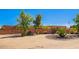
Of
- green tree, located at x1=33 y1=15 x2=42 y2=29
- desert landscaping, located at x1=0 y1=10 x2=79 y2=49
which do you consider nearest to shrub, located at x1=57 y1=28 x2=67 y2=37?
desert landscaping, located at x1=0 y1=10 x2=79 y2=49

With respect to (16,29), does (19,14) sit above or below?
above

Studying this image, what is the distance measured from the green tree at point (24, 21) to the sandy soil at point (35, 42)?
9 centimetres

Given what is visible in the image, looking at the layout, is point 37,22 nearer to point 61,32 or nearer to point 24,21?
point 24,21

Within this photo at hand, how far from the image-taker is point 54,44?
1.63 m

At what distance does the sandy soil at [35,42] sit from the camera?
63.8 inches

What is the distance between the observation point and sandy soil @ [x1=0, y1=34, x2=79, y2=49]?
162cm

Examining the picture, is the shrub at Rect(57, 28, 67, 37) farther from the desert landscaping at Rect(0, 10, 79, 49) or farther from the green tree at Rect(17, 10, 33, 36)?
the green tree at Rect(17, 10, 33, 36)

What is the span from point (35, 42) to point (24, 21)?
0.83ft

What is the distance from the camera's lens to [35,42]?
5.34 ft

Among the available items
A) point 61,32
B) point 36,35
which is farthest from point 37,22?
point 61,32
